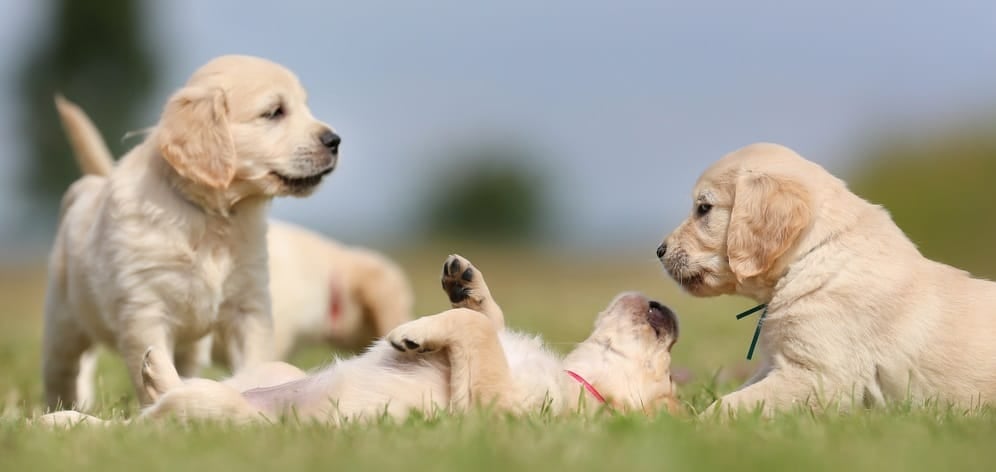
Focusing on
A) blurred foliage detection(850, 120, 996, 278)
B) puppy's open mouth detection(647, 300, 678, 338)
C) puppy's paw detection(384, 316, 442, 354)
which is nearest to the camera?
puppy's paw detection(384, 316, 442, 354)

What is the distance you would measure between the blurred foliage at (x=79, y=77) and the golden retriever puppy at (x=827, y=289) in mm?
27081

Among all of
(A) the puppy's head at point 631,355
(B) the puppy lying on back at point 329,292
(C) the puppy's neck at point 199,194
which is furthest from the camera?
(B) the puppy lying on back at point 329,292

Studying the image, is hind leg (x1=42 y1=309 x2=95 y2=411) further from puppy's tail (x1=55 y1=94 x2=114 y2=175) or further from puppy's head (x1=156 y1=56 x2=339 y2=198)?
puppy's head (x1=156 y1=56 x2=339 y2=198)

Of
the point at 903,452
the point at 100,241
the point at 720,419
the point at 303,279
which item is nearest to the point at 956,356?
the point at 720,419

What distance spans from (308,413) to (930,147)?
1867cm

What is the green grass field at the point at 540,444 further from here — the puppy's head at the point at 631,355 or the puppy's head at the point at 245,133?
the puppy's head at the point at 245,133

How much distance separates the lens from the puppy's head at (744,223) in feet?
12.2

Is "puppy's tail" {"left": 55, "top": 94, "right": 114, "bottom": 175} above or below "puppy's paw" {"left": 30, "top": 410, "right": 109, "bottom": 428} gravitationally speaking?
above

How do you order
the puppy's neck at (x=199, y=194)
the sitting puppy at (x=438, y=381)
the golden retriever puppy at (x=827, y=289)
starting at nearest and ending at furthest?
the sitting puppy at (x=438, y=381), the golden retriever puppy at (x=827, y=289), the puppy's neck at (x=199, y=194)

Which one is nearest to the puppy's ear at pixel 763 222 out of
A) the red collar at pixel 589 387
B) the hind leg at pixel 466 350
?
the red collar at pixel 589 387

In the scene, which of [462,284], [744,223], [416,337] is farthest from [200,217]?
[744,223]

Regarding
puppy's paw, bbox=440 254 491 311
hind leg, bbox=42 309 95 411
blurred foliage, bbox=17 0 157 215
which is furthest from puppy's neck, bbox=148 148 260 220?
blurred foliage, bbox=17 0 157 215

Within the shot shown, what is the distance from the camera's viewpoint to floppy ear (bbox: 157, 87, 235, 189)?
4.41 metres

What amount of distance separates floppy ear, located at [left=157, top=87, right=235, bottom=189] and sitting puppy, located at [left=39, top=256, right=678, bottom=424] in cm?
107
